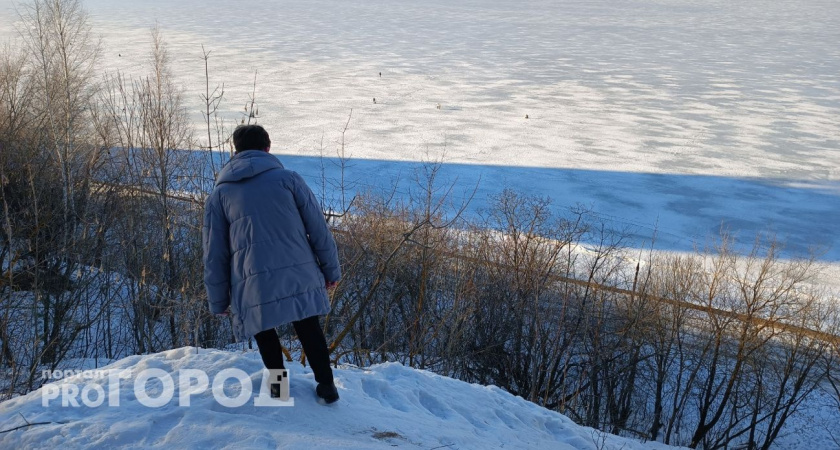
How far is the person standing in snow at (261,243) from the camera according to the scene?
296 centimetres

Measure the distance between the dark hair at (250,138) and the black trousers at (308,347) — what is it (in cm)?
73

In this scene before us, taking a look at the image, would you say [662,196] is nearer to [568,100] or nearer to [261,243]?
[568,100]

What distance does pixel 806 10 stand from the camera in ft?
137

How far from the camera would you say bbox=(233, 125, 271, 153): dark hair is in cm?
306

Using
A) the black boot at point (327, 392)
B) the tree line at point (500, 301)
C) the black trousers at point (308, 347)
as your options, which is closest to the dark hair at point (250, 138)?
the black trousers at point (308, 347)

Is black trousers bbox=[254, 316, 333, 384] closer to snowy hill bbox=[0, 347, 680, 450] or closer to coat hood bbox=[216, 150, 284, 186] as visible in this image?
snowy hill bbox=[0, 347, 680, 450]

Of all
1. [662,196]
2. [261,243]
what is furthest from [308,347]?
[662,196]

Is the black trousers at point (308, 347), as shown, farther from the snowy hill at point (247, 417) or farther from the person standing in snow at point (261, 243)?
the snowy hill at point (247, 417)

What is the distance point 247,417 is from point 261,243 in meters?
0.74

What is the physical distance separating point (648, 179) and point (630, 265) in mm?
3608

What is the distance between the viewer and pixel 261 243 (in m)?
2.97

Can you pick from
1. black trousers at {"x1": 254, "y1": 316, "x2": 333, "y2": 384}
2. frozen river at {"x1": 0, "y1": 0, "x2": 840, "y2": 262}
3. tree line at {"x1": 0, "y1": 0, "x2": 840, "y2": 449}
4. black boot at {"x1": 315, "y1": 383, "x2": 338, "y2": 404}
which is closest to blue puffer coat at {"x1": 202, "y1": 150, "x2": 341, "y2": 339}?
black trousers at {"x1": 254, "y1": 316, "x2": 333, "y2": 384}

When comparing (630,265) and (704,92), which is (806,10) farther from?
(630,265)


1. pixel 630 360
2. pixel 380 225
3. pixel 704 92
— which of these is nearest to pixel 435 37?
pixel 704 92
